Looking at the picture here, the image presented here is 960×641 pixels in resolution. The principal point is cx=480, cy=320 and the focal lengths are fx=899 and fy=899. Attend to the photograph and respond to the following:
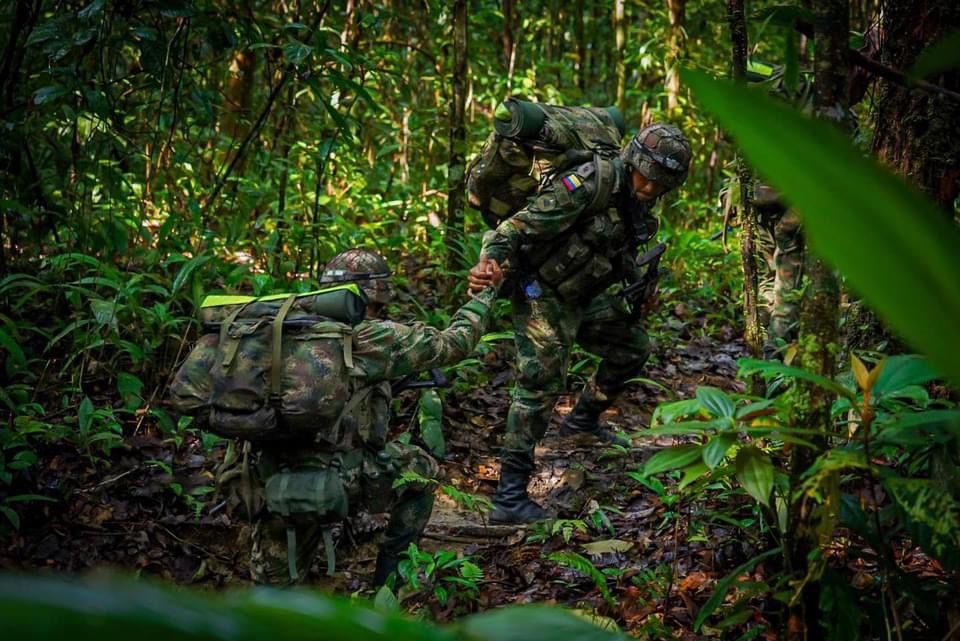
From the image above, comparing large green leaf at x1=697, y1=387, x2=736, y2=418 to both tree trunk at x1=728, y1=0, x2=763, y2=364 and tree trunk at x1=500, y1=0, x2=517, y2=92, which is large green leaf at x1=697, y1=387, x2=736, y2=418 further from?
tree trunk at x1=500, y1=0, x2=517, y2=92

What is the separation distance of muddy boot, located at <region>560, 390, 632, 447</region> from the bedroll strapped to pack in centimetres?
254

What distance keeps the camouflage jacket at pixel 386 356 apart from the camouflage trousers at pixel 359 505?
0.13m

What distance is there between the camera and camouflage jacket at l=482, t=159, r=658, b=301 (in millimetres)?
5016

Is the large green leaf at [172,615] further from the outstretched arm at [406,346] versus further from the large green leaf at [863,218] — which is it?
the outstretched arm at [406,346]

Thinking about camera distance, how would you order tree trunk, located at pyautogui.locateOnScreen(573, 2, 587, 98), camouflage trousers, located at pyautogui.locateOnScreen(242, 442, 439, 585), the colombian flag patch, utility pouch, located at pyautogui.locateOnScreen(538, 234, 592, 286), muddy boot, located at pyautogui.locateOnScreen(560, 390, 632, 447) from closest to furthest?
camouflage trousers, located at pyautogui.locateOnScreen(242, 442, 439, 585)
the colombian flag patch
utility pouch, located at pyautogui.locateOnScreen(538, 234, 592, 286)
muddy boot, located at pyautogui.locateOnScreen(560, 390, 632, 447)
tree trunk, located at pyautogui.locateOnScreen(573, 2, 587, 98)

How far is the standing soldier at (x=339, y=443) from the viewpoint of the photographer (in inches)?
150

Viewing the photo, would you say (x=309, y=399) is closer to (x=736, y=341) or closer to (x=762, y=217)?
A: (x=762, y=217)

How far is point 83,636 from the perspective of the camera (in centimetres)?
35

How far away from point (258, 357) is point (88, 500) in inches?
78.8

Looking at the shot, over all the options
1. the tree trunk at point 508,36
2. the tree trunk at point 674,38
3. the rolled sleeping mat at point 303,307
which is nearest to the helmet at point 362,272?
the rolled sleeping mat at point 303,307

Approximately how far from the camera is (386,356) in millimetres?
4059

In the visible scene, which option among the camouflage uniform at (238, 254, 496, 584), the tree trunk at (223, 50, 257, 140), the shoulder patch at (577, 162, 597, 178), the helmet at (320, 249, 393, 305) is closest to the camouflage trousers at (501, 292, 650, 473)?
the shoulder patch at (577, 162, 597, 178)

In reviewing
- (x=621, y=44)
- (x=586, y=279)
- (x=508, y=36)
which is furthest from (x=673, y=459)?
(x=621, y=44)

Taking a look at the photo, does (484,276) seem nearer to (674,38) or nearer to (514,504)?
(514,504)
